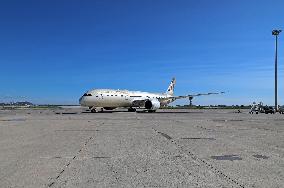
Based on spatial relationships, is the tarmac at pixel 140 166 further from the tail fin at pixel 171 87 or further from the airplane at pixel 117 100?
the tail fin at pixel 171 87

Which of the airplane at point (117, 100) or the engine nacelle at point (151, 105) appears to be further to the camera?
the engine nacelle at point (151, 105)

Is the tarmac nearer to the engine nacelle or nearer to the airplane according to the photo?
the airplane

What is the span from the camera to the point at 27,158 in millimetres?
10039

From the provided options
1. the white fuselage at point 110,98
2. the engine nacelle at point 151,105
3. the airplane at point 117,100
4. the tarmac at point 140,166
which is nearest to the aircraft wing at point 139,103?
the airplane at point 117,100

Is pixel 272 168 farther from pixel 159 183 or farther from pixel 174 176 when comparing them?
pixel 159 183

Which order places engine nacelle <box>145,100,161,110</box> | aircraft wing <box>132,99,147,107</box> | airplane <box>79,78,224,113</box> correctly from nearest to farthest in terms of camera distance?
airplane <box>79,78,224,113</box> < engine nacelle <box>145,100,161,110</box> < aircraft wing <box>132,99,147,107</box>

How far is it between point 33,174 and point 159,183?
2664 millimetres

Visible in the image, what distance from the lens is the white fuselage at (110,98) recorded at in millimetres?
58906

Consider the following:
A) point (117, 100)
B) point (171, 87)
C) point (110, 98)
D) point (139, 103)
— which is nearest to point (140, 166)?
point (110, 98)

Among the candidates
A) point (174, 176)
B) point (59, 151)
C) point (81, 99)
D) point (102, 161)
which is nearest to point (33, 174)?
point (102, 161)

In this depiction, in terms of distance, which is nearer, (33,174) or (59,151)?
(33,174)

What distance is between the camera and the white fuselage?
58.9 meters

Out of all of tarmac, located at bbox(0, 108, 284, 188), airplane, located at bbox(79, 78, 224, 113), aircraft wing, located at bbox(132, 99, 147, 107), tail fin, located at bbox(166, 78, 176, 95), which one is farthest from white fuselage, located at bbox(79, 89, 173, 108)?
tarmac, located at bbox(0, 108, 284, 188)

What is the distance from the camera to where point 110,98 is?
61781mm
